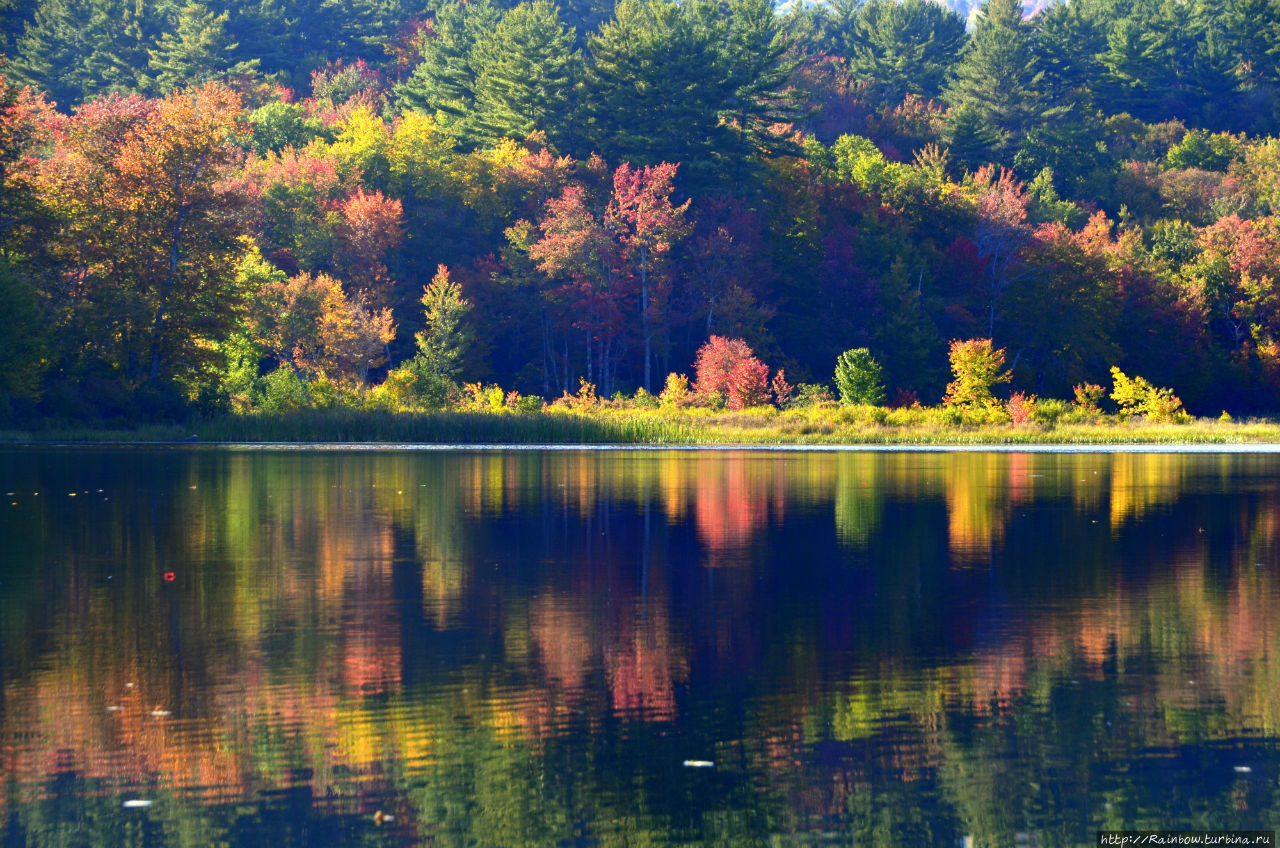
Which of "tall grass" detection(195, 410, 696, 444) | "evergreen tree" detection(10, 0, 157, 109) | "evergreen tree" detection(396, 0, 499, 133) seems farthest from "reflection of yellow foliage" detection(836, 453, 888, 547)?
"evergreen tree" detection(10, 0, 157, 109)

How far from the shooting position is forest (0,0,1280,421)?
180 ft

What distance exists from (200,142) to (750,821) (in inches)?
2063

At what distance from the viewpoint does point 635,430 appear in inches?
2034

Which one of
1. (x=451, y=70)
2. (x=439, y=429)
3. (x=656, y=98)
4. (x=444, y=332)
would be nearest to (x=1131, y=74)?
(x=656, y=98)

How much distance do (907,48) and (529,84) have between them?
1617 inches

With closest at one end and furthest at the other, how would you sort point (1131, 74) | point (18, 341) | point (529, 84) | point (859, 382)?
point (18, 341) → point (859, 382) → point (529, 84) → point (1131, 74)

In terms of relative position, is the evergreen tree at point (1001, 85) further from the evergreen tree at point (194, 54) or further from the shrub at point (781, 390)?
the evergreen tree at point (194, 54)

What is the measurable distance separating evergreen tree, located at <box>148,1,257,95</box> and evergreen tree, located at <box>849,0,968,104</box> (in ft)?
151

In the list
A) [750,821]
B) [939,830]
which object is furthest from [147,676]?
[939,830]

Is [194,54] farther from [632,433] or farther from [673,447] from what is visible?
[673,447]

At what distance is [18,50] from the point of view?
288 ft

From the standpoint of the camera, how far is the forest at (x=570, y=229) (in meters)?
54.8

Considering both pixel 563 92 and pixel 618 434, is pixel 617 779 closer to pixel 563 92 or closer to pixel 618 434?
pixel 618 434

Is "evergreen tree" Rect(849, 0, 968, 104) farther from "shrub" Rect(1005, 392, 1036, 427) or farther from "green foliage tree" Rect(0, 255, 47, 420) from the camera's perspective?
"green foliage tree" Rect(0, 255, 47, 420)
